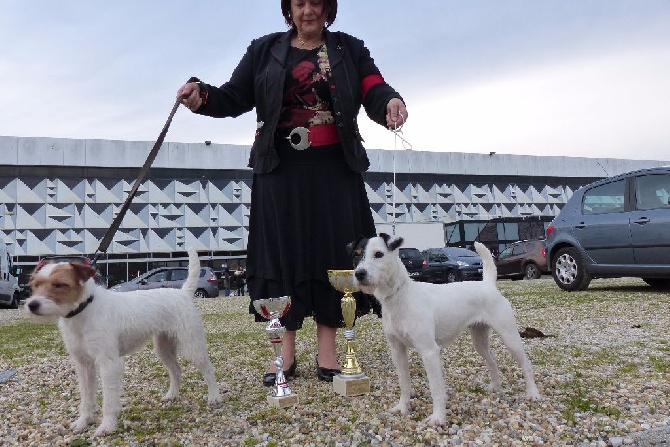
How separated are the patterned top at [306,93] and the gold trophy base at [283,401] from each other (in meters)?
1.87

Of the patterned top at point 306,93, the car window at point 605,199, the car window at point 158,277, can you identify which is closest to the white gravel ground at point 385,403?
the patterned top at point 306,93

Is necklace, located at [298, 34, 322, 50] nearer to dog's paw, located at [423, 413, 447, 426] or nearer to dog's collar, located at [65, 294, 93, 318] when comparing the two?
dog's collar, located at [65, 294, 93, 318]

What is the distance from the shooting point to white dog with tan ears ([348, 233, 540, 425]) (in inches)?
115

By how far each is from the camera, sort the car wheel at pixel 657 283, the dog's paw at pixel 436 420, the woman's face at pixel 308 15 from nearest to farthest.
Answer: the dog's paw at pixel 436 420, the woman's face at pixel 308 15, the car wheel at pixel 657 283

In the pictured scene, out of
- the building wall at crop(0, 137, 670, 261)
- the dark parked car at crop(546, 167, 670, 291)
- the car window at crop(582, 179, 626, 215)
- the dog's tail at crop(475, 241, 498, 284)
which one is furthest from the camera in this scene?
the building wall at crop(0, 137, 670, 261)

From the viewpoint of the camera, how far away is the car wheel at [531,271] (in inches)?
755

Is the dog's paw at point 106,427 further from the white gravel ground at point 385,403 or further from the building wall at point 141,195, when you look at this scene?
the building wall at point 141,195

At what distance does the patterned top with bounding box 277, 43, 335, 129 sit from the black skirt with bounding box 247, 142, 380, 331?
0.20m

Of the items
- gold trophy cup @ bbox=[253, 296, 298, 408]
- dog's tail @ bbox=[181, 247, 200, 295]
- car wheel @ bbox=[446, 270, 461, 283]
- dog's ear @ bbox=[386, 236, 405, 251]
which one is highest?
dog's ear @ bbox=[386, 236, 405, 251]

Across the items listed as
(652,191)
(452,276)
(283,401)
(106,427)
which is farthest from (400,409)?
(452,276)

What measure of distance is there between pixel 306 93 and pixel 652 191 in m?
7.39

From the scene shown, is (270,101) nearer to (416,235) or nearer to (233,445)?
(233,445)

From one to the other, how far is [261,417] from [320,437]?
52 cm

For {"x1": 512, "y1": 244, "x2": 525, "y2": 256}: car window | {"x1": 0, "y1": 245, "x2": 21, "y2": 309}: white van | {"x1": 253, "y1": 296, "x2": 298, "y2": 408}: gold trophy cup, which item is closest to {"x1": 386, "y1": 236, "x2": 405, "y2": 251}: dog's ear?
{"x1": 253, "y1": 296, "x2": 298, "y2": 408}: gold trophy cup
